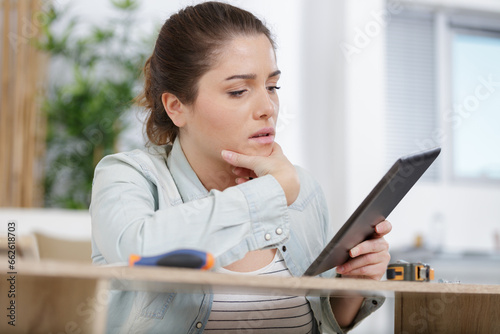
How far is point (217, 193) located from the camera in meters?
0.71

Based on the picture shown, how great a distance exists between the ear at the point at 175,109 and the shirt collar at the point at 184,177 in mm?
62

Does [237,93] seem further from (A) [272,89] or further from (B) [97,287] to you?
(B) [97,287]

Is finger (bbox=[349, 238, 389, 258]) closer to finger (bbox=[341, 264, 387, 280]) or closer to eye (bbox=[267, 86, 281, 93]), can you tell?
finger (bbox=[341, 264, 387, 280])

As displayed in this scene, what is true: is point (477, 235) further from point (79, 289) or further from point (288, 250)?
point (79, 289)

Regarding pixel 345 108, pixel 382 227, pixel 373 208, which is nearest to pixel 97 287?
pixel 373 208

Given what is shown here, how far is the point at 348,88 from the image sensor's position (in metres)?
3.25

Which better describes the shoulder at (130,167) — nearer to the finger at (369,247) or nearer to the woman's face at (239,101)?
the woman's face at (239,101)

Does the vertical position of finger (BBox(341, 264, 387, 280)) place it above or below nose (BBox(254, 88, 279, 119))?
below

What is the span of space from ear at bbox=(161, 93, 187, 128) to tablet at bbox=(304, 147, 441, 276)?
1.50ft

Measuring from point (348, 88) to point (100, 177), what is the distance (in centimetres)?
252

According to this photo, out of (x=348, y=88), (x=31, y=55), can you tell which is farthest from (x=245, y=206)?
(x=31, y=55)

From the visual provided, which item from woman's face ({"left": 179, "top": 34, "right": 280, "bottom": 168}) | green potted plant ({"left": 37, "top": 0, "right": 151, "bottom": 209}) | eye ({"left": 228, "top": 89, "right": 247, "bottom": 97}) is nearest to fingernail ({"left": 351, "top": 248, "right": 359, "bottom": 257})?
woman's face ({"left": 179, "top": 34, "right": 280, "bottom": 168})

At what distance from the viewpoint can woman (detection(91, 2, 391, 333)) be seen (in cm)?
71

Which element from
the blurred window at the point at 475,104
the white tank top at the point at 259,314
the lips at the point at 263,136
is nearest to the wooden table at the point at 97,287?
the white tank top at the point at 259,314
